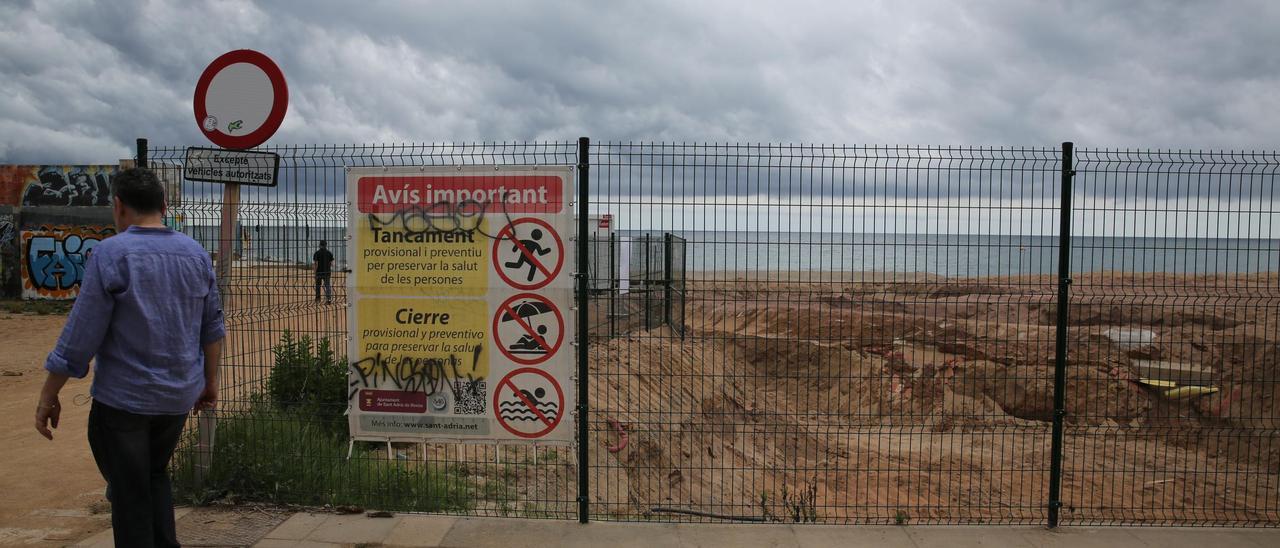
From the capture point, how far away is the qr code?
550cm

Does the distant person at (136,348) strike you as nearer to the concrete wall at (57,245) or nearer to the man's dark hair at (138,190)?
the man's dark hair at (138,190)

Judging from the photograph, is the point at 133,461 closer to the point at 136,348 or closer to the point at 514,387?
the point at 136,348

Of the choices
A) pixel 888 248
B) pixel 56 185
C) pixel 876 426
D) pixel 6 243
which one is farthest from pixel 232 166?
pixel 6 243

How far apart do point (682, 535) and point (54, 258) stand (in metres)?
24.8

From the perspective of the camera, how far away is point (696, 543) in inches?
206

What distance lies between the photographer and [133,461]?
3.83 meters

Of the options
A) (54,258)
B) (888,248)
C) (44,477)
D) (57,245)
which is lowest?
(44,477)

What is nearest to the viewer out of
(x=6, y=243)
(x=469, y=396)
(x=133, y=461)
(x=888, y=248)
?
(x=133, y=461)

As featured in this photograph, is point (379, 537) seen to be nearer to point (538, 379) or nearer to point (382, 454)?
point (538, 379)

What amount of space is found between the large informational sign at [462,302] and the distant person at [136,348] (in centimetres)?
156

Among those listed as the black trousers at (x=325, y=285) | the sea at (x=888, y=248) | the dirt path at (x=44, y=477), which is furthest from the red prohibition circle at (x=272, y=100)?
the dirt path at (x=44, y=477)

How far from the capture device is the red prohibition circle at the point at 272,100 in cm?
570

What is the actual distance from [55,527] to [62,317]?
717 inches

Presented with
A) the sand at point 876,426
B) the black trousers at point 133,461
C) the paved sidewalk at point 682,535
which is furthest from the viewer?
the sand at point 876,426
